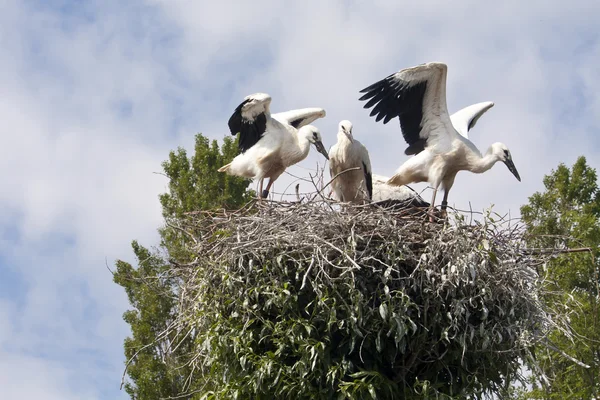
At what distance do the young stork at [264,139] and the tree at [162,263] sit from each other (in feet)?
12.1

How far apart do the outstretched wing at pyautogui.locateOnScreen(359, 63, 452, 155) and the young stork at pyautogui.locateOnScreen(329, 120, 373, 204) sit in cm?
43

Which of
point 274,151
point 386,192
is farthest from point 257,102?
point 386,192

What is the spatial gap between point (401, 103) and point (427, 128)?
15.3 inches

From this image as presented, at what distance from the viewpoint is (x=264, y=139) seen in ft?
30.3

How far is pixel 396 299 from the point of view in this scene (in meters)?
6.70

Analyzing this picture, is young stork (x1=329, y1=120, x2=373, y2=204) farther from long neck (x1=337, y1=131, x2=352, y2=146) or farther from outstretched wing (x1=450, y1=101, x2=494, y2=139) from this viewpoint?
outstretched wing (x1=450, y1=101, x2=494, y2=139)

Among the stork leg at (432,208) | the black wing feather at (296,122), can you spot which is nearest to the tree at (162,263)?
the black wing feather at (296,122)

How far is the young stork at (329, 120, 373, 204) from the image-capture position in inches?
349

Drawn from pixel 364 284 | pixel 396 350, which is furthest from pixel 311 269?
pixel 396 350

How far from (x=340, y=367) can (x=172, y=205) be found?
8570 mm

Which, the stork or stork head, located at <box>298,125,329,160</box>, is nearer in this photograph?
stork head, located at <box>298,125,329,160</box>

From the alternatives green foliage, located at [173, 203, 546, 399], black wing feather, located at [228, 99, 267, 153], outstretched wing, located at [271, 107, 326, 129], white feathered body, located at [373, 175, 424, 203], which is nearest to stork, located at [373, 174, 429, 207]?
white feathered body, located at [373, 175, 424, 203]

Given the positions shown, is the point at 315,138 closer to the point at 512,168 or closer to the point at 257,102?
the point at 257,102

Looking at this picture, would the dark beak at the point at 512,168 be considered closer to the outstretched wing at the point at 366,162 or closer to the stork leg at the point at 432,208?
the stork leg at the point at 432,208
